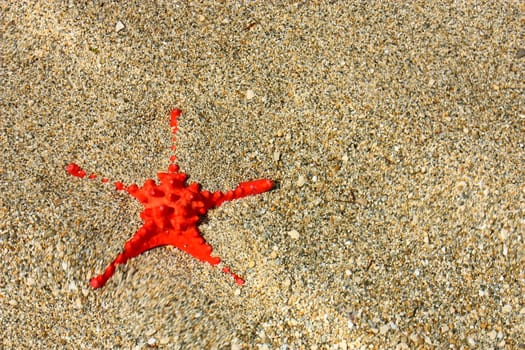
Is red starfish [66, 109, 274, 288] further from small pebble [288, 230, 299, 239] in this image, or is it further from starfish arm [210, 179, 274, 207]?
small pebble [288, 230, 299, 239]

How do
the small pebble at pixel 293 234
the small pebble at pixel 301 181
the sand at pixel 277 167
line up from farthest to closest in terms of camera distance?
the small pebble at pixel 301 181 → the small pebble at pixel 293 234 → the sand at pixel 277 167

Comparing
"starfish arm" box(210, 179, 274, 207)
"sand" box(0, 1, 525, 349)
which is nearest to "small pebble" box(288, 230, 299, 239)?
"sand" box(0, 1, 525, 349)

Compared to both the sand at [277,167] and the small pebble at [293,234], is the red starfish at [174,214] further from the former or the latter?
the small pebble at [293,234]

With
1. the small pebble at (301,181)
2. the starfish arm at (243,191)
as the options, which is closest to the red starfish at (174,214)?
the starfish arm at (243,191)

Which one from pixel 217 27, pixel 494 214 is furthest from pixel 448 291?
pixel 217 27

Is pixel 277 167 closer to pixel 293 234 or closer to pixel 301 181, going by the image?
pixel 301 181

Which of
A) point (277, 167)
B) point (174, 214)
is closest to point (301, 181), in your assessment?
point (277, 167)
